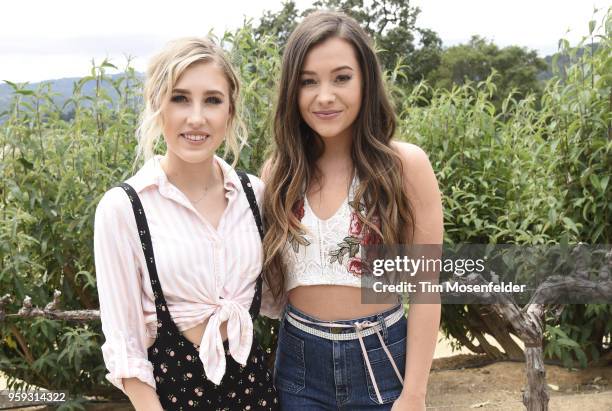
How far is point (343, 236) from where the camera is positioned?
1989mm

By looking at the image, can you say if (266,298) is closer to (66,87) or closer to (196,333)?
(196,333)

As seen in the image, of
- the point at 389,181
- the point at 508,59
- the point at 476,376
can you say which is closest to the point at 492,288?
the point at 389,181

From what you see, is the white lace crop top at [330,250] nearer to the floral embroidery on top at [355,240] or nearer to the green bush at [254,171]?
the floral embroidery on top at [355,240]

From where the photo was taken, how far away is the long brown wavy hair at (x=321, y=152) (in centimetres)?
198

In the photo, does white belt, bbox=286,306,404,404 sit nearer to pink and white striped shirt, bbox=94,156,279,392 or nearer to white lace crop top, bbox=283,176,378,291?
white lace crop top, bbox=283,176,378,291

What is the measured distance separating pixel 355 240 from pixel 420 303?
247 millimetres

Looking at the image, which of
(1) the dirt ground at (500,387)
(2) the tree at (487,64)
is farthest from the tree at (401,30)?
(1) the dirt ground at (500,387)

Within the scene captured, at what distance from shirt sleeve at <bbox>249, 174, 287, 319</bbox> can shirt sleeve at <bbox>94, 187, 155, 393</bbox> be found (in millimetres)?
421

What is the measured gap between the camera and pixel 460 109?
413 cm

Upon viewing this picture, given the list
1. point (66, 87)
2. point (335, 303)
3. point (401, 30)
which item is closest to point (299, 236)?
point (335, 303)

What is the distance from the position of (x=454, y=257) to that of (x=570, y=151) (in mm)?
838

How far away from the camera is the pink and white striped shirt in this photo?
67.5 inches

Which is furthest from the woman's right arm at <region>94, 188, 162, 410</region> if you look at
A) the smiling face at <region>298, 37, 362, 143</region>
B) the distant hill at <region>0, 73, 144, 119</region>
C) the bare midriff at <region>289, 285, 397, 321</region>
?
the distant hill at <region>0, 73, 144, 119</region>

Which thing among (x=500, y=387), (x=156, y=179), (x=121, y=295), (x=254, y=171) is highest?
(x=156, y=179)
